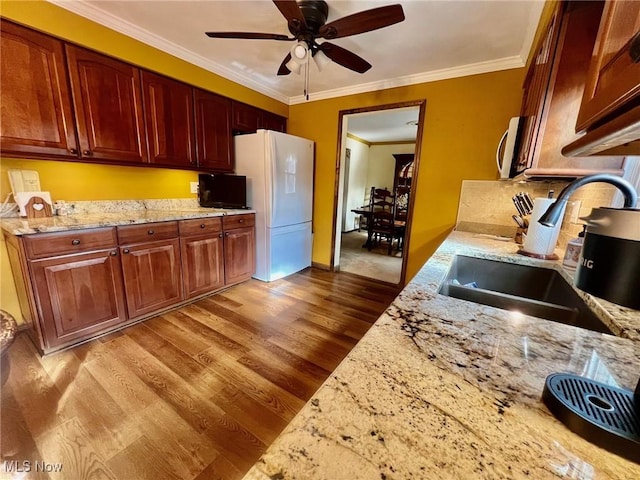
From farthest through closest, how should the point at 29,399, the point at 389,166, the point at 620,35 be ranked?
the point at 389,166 < the point at 29,399 < the point at 620,35

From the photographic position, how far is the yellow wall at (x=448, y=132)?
2305 mm

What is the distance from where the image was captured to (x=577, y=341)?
585 mm

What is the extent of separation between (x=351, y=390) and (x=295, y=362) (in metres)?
1.45

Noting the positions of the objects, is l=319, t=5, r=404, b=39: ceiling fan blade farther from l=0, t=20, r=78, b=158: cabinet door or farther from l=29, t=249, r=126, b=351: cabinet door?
l=29, t=249, r=126, b=351: cabinet door

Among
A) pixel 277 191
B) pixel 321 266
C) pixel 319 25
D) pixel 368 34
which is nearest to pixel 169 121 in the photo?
pixel 277 191

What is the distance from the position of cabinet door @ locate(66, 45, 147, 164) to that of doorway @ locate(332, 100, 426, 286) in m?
2.11

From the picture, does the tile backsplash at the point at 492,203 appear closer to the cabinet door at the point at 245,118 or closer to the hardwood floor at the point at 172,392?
the hardwood floor at the point at 172,392

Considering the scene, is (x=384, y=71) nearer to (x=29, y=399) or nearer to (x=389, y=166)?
(x=29, y=399)

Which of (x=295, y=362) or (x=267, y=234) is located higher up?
(x=267, y=234)

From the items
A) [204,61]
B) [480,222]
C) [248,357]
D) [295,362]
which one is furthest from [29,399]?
[480,222]

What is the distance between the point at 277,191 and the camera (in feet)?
9.37

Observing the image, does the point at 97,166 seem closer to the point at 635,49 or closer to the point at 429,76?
the point at 635,49

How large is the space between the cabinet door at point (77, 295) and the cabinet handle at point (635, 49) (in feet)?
8.27

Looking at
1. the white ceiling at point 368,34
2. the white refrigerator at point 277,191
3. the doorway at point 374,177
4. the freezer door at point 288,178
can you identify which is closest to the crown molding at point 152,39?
the white ceiling at point 368,34
